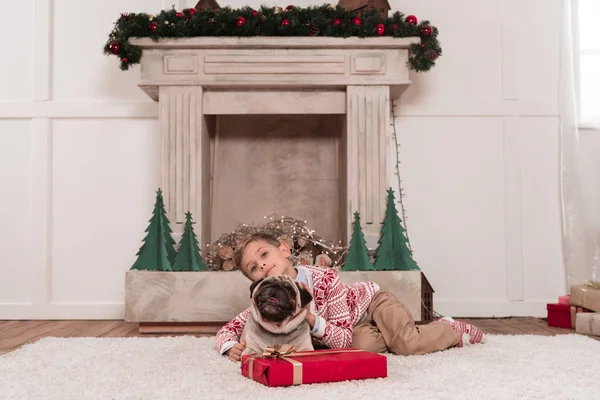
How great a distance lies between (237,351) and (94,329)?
4.74 feet

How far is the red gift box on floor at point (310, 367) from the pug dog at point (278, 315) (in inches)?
4.0

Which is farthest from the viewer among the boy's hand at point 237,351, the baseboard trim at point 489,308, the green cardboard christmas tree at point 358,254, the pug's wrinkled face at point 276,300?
the baseboard trim at point 489,308

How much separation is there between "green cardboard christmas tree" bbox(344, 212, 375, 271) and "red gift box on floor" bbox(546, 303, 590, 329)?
1.02 m

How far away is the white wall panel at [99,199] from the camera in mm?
3764

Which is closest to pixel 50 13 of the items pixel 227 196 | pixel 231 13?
pixel 231 13

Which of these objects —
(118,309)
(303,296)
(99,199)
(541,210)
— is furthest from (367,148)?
(118,309)

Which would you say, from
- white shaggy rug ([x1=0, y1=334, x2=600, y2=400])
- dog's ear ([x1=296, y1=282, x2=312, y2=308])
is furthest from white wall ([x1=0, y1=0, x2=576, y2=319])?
dog's ear ([x1=296, y1=282, x2=312, y2=308])

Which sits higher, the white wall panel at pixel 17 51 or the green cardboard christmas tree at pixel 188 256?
the white wall panel at pixel 17 51

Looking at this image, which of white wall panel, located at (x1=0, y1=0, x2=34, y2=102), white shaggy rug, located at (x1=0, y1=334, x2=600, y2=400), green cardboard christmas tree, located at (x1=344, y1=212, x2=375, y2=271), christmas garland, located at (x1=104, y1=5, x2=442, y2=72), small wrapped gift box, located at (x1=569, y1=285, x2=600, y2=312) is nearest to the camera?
white shaggy rug, located at (x1=0, y1=334, x2=600, y2=400)

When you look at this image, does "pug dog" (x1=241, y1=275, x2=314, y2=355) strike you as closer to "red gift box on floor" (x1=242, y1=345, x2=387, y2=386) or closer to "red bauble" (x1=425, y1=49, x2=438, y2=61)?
"red gift box on floor" (x1=242, y1=345, x2=387, y2=386)

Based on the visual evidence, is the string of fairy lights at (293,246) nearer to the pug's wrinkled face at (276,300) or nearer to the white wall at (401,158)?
the white wall at (401,158)

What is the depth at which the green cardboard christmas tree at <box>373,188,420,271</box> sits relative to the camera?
3152mm

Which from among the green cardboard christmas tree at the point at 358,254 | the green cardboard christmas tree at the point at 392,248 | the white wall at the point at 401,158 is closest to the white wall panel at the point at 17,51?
the white wall at the point at 401,158

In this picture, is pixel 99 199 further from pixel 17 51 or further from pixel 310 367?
pixel 310 367
